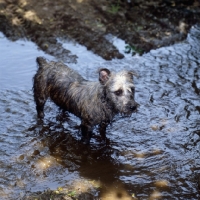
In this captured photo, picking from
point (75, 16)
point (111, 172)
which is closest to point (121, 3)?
point (75, 16)

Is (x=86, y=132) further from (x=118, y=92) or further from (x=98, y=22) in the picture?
Answer: (x=98, y=22)

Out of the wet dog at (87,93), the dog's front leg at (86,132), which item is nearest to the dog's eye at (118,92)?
the wet dog at (87,93)

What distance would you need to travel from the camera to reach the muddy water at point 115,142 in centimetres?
663

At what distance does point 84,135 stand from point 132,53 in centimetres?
470

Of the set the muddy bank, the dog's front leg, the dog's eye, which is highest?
the dog's eye

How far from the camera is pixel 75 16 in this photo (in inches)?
526

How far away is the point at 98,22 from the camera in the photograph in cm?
1312

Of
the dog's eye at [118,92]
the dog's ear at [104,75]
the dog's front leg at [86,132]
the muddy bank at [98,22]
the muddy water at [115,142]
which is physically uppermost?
the dog's ear at [104,75]

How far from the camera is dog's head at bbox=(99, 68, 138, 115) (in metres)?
6.60

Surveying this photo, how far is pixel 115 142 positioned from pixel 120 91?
1677 millimetres

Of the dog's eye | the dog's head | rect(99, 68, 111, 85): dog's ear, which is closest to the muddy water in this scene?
the dog's head

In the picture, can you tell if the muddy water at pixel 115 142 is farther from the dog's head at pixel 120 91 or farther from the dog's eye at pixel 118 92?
the dog's eye at pixel 118 92

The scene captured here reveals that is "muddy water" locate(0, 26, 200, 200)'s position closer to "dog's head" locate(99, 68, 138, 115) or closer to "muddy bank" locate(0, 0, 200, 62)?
"muddy bank" locate(0, 0, 200, 62)

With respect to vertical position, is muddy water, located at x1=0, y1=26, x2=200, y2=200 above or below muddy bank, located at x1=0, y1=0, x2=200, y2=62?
below
